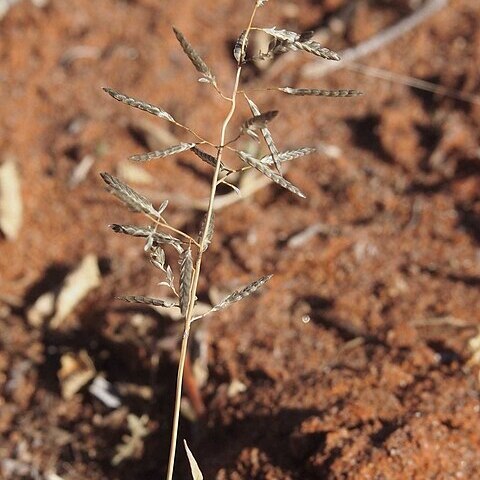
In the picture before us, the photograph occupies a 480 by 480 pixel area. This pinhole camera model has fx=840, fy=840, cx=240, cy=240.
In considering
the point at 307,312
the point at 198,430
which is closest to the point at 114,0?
the point at 307,312

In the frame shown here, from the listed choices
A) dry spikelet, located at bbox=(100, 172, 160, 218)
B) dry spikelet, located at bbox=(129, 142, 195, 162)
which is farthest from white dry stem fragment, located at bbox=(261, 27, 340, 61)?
dry spikelet, located at bbox=(100, 172, 160, 218)

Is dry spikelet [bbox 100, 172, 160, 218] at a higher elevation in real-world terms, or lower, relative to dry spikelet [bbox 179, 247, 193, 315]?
higher

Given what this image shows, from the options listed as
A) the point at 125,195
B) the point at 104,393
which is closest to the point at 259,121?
the point at 125,195

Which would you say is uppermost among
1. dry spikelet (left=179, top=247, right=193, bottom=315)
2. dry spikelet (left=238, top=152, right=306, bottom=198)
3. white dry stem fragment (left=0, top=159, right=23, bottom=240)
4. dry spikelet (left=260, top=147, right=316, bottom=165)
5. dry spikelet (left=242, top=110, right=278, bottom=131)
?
dry spikelet (left=242, top=110, right=278, bottom=131)

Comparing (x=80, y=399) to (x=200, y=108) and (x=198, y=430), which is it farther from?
(x=200, y=108)

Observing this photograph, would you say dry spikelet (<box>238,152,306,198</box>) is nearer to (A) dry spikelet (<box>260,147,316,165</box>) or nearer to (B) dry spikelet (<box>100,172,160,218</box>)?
(A) dry spikelet (<box>260,147,316,165</box>)
